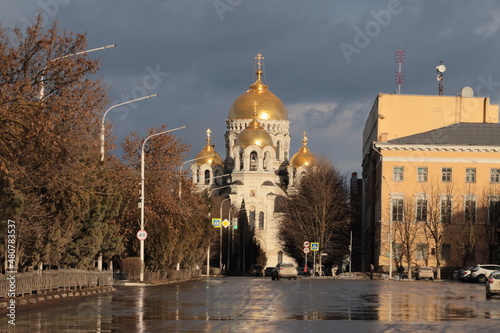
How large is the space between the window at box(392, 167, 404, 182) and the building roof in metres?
2.38

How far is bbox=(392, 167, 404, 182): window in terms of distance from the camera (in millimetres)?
84062

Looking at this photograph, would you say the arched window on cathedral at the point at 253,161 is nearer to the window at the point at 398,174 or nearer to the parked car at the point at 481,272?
the window at the point at 398,174

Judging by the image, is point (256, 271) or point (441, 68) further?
point (256, 271)

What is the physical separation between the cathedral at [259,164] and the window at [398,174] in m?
54.7

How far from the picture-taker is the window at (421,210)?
275 feet

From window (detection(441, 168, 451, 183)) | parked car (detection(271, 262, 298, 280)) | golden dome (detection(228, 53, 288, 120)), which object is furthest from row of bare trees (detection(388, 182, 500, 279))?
golden dome (detection(228, 53, 288, 120))

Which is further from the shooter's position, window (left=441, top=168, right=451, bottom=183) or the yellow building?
window (left=441, top=168, right=451, bottom=183)

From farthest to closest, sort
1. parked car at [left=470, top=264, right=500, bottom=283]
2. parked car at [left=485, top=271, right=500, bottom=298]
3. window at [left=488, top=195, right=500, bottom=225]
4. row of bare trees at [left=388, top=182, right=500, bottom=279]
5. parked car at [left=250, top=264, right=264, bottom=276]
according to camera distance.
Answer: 1. parked car at [left=250, top=264, right=264, bottom=276]
2. window at [left=488, top=195, right=500, bottom=225]
3. row of bare trees at [left=388, top=182, right=500, bottom=279]
4. parked car at [left=470, top=264, right=500, bottom=283]
5. parked car at [left=485, top=271, right=500, bottom=298]

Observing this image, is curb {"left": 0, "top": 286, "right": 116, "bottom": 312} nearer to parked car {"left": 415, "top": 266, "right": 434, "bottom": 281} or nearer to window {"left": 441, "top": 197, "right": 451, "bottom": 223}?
parked car {"left": 415, "top": 266, "right": 434, "bottom": 281}

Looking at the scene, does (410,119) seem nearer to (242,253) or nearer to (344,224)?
(344,224)

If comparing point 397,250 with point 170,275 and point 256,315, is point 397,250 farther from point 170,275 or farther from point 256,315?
point 256,315

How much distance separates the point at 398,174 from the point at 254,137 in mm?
59946

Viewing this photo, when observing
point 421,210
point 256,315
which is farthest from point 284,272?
point 256,315

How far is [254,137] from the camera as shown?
468 ft
